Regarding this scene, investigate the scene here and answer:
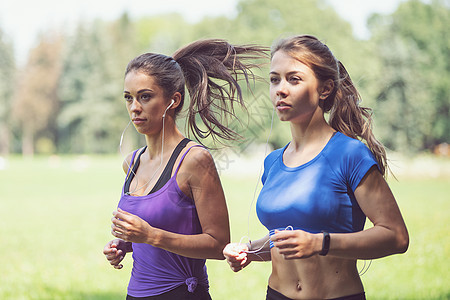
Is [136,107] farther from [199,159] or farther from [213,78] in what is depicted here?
[213,78]

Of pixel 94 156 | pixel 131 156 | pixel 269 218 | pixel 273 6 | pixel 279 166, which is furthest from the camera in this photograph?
pixel 94 156

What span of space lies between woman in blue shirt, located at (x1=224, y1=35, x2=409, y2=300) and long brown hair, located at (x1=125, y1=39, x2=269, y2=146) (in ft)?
1.99

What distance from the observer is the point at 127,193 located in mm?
3367

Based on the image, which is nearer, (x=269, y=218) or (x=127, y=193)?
(x=269, y=218)

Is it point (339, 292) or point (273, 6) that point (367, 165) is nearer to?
point (339, 292)

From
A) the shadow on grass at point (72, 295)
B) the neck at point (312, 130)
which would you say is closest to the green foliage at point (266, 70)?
the neck at point (312, 130)

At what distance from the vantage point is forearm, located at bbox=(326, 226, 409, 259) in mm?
2486

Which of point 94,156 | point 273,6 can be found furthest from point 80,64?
point 273,6

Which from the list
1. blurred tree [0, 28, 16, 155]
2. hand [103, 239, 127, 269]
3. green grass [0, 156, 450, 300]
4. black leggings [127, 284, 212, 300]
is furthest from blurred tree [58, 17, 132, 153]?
black leggings [127, 284, 212, 300]

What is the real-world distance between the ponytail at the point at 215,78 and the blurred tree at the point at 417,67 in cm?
3346

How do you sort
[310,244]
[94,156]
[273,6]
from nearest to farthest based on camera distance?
[310,244] → [273,6] → [94,156]

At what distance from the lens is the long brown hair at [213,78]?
352 cm

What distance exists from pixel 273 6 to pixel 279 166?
4725 centimetres

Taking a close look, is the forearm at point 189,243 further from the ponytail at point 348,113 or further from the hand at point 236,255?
the ponytail at point 348,113
